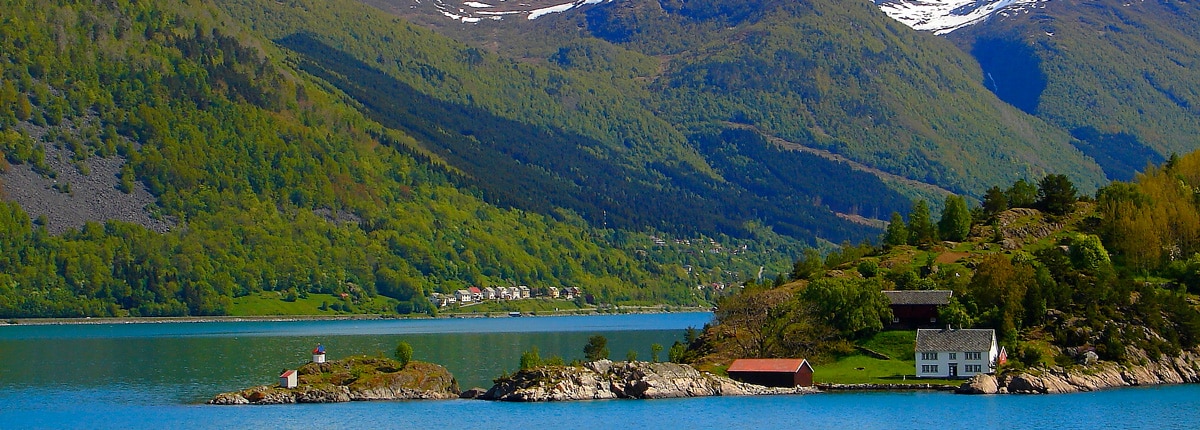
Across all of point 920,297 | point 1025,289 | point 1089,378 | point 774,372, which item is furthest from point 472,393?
point 1025,289

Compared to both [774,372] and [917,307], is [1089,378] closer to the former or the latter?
[917,307]

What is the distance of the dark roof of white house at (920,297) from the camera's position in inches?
5576

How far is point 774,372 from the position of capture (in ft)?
427

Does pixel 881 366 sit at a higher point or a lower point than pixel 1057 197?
lower

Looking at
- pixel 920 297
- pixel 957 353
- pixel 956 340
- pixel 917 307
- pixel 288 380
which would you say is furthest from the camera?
pixel 920 297

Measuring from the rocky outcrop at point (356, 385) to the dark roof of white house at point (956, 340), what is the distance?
35720 millimetres

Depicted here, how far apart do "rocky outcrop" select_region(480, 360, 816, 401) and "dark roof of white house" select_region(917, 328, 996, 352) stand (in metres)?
10.5

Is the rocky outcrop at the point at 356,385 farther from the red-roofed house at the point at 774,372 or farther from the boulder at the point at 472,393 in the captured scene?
the red-roofed house at the point at 774,372

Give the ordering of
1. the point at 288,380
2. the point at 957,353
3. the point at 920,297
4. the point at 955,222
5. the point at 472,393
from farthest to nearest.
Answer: the point at 955,222, the point at 920,297, the point at 957,353, the point at 472,393, the point at 288,380

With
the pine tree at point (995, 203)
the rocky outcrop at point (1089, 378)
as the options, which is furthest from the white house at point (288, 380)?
the pine tree at point (995, 203)

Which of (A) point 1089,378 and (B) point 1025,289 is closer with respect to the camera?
(A) point 1089,378

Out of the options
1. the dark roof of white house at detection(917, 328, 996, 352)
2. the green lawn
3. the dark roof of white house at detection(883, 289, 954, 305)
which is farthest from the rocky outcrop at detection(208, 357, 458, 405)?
the dark roof of white house at detection(883, 289, 954, 305)

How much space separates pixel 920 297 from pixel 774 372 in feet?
62.4

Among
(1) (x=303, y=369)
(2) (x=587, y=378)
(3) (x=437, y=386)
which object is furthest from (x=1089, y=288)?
(1) (x=303, y=369)
